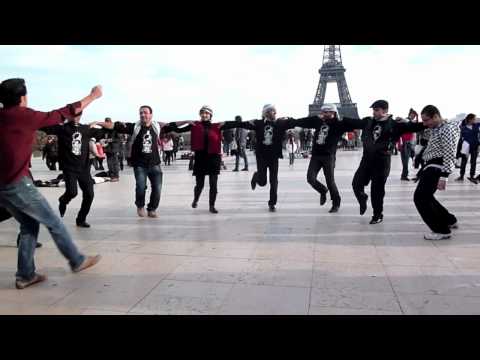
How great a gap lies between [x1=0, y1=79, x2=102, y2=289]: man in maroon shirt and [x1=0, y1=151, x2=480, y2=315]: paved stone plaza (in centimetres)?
35

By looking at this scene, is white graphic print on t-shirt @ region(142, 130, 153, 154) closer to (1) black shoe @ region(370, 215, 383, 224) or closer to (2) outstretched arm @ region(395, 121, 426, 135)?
(1) black shoe @ region(370, 215, 383, 224)

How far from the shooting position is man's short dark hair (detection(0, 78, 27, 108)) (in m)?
3.58

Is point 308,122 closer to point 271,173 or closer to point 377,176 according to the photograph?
point 271,173

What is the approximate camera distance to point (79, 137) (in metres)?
6.21

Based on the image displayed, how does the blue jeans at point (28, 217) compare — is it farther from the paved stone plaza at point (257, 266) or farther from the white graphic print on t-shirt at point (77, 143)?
the white graphic print on t-shirt at point (77, 143)

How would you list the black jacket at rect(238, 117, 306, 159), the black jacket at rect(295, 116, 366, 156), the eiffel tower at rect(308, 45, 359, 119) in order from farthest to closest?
the eiffel tower at rect(308, 45, 359, 119), the black jacket at rect(238, 117, 306, 159), the black jacket at rect(295, 116, 366, 156)

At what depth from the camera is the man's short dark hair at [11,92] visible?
3578 millimetres

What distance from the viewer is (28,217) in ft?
12.5

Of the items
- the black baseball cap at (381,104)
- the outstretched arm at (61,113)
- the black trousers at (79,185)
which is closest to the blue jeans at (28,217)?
the outstretched arm at (61,113)

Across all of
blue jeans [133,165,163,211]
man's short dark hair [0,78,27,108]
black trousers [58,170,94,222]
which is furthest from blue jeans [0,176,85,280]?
blue jeans [133,165,163,211]

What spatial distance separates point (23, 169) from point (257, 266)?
2.29m

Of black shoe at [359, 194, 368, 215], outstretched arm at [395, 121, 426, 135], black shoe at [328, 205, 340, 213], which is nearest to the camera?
outstretched arm at [395, 121, 426, 135]

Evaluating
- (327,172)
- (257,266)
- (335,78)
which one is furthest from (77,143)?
(335,78)
